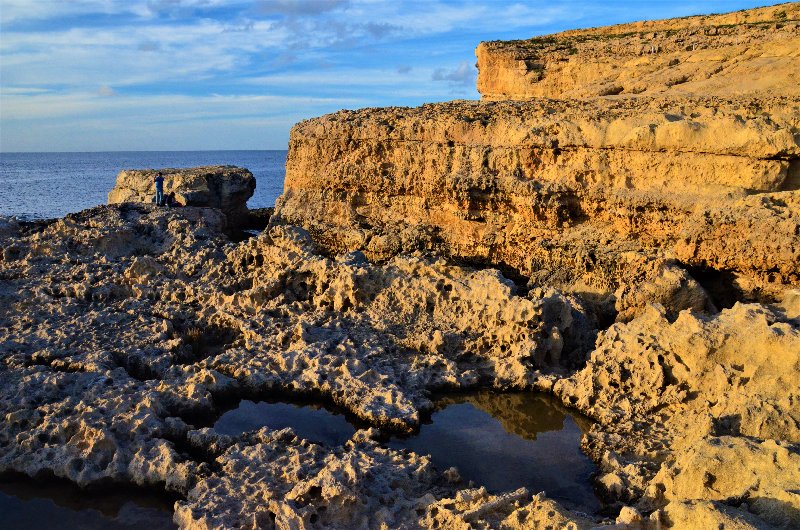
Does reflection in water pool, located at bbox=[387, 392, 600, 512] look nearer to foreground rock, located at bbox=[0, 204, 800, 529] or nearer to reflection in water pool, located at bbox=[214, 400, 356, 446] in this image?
foreground rock, located at bbox=[0, 204, 800, 529]

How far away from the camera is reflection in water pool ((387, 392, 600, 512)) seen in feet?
24.8

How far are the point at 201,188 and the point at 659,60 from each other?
14.8 m

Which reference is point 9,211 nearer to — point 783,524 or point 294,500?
point 294,500

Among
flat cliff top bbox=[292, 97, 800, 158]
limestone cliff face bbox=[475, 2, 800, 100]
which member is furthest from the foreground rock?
limestone cliff face bbox=[475, 2, 800, 100]

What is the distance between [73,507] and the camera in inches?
283

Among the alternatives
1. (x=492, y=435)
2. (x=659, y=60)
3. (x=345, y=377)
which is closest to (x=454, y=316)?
(x=345, y=377)

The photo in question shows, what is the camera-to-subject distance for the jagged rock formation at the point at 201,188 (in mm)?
21370

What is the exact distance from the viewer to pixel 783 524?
530 centimetres

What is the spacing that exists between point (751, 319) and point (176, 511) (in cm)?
770

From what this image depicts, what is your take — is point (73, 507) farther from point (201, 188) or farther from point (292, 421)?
point (201, 188)

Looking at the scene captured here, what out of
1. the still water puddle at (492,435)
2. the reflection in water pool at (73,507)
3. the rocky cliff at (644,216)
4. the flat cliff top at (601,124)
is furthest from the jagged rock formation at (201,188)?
the reflection in water pool at (73,507)

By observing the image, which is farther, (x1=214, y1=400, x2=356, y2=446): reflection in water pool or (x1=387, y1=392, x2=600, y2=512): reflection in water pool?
(x1=214, y1=400, x2=356, y2=446): reflection in water pool

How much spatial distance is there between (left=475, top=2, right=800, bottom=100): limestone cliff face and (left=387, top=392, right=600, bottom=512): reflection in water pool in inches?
325

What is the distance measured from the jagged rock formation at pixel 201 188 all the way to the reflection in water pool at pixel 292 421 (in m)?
12.6
